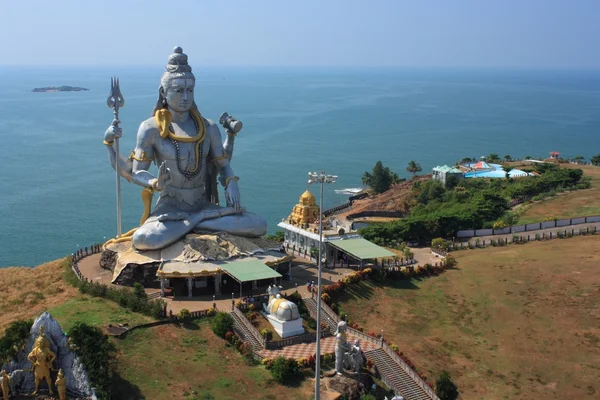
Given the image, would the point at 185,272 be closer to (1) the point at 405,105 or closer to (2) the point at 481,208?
(2) the point at 481,208

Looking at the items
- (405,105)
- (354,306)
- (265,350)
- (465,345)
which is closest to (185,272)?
(265,350)

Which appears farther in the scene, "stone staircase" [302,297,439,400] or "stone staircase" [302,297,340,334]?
"stone staircase" [302,297,340,334]

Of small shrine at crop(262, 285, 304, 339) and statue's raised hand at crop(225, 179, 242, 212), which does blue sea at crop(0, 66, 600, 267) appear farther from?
small shrine at crop(262, 285, 304, 339)

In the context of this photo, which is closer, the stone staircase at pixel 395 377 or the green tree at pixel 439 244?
the stone staircase at pixel 395 377

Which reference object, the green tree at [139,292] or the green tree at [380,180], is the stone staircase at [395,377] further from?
the green tree at [380,180]

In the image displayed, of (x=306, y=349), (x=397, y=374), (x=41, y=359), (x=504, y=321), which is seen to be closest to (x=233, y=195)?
(x=306, y=349)

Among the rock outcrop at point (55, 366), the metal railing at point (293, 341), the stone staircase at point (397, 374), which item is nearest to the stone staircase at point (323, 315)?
the stone staircase at point (397, 374)

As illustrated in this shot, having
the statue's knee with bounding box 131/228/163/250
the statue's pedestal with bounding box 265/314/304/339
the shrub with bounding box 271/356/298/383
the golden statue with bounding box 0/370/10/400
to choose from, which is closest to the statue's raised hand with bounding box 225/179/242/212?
the statue's knee with bounding box 131/228/163/250
